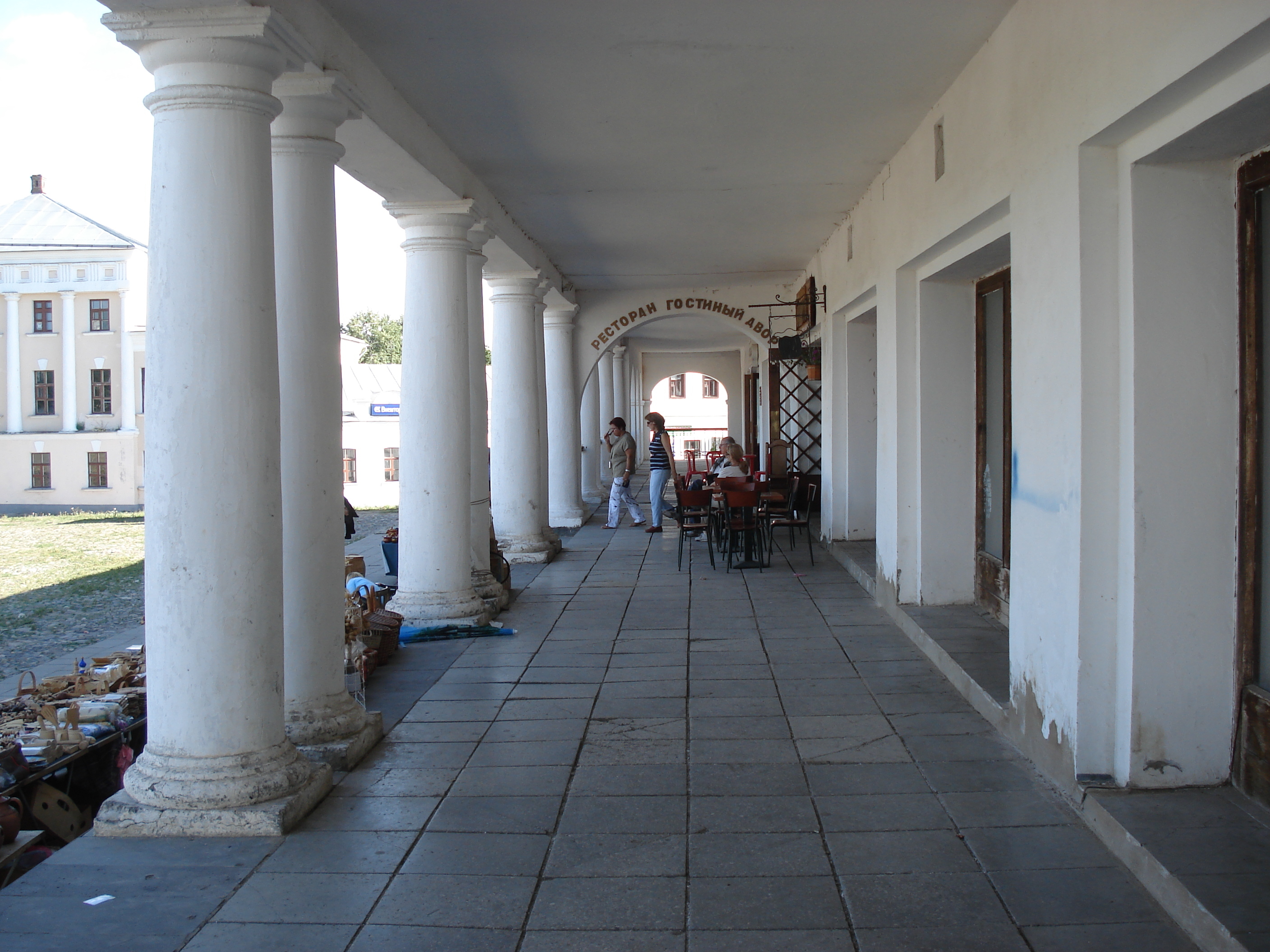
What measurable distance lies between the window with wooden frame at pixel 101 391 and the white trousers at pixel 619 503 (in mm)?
22570

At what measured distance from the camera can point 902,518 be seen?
6.80 m

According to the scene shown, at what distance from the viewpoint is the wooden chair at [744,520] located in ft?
30.2

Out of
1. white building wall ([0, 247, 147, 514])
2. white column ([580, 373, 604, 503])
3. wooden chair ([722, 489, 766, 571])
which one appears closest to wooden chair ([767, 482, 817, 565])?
wooden chair ([722, 489, 766, 571])

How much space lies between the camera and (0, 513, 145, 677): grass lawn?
805cm

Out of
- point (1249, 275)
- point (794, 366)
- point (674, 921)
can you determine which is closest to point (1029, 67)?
point (1249, 275)

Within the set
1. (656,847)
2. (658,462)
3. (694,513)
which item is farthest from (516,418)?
(656,847)

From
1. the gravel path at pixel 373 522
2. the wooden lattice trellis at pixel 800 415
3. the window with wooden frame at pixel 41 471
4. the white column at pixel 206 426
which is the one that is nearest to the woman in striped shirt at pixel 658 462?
the wooden lattice trellis at pixel 800 415

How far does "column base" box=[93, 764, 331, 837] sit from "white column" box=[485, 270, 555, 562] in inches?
261

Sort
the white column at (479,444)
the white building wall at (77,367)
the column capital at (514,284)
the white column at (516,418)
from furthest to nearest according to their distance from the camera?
the white building wall at (77,367) → the white column at (516,418) → the column capital at (514,284) → the white column at (479,444)

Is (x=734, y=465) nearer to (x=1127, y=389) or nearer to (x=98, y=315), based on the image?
(x=1127, y=389)

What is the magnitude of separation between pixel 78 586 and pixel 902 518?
30.2 feet

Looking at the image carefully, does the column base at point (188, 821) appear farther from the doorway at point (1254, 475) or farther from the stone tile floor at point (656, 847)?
the doorway at point (1254, 475)

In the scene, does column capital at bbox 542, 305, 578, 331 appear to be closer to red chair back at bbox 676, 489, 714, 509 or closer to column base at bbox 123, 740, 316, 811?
red chair back at bbox 676, 489, 714, 509

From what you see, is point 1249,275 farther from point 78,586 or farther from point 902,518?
point 78,586
